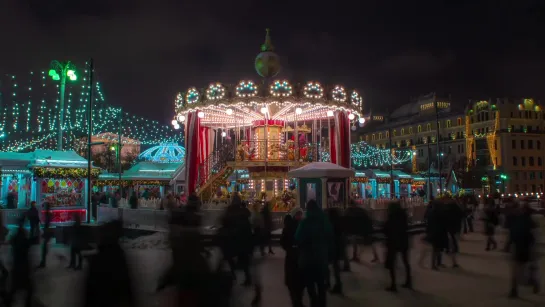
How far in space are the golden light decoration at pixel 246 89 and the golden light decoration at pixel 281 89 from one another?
798mm

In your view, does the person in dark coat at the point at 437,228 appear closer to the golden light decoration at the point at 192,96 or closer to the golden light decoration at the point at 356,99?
the golden light decoration at the point at 356,99

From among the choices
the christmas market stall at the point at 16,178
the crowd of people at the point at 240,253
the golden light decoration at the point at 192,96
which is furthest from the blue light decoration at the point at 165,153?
the crowd of people at the point at 240,253

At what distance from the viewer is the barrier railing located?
56.1 feet

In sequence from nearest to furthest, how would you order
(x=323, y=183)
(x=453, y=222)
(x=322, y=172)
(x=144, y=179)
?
(x=453, y=222)
(x=322, y=172)
(x=323, y=183)
(x=144, y=179)

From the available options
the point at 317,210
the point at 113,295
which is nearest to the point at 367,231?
the point at 317,210

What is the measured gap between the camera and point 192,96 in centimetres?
2283

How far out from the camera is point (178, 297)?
5.23 metres

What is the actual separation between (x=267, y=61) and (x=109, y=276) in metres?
19.9

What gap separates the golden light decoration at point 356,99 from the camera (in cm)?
2374

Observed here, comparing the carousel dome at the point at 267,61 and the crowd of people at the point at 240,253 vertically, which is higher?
the carousel dome at the point at 267,61

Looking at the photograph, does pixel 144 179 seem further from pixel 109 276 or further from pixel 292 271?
pixel 109 276

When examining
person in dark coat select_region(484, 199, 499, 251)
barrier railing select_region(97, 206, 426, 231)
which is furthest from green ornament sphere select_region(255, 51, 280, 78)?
person in dark coat select_region(484, 199, 499, 251)

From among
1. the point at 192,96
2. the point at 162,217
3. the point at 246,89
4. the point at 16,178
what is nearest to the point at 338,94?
the point at 246,89

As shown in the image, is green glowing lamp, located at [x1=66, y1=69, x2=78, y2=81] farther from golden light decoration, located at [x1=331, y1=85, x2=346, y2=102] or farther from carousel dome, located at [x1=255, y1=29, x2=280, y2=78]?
golden light decoration, located at [x1=331, y1=85, x2=346, y2=102]
